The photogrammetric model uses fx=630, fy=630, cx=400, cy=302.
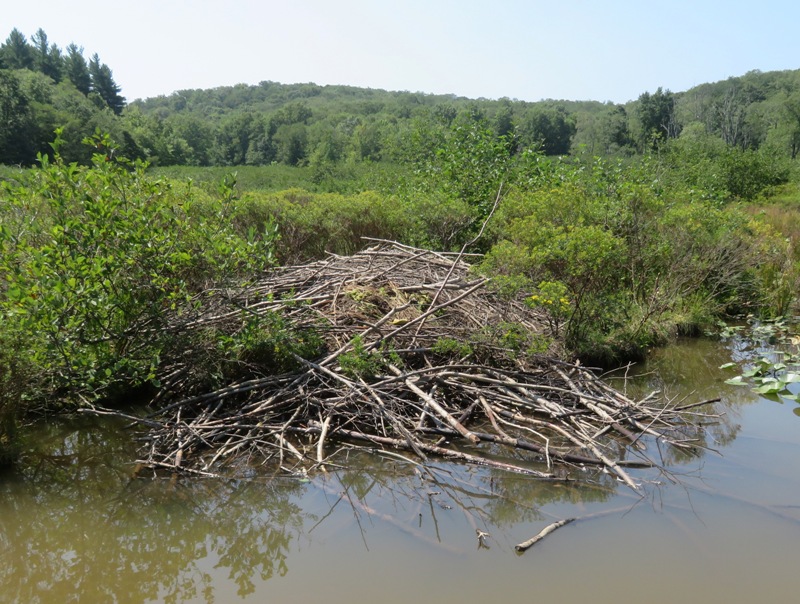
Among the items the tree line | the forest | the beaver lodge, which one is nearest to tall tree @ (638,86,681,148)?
the tree line

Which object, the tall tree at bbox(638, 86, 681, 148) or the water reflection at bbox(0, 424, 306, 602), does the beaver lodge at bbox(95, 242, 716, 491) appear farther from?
the tall tree at bbox(638, 86, 681, 148)

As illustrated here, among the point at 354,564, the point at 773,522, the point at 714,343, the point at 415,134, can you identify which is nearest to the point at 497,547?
the point at 354,564

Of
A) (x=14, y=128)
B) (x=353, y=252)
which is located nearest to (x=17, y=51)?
(x=14, y=128)

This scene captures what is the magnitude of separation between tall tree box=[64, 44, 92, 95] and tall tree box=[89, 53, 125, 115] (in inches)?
65.9

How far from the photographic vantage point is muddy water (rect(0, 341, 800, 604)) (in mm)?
3582

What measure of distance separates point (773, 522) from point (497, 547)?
6.23 feet

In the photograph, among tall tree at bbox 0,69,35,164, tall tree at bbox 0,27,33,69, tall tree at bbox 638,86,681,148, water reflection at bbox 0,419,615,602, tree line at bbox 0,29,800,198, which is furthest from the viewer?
tall tree at bbox 0,27,33,69

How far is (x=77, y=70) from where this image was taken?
91312 mm

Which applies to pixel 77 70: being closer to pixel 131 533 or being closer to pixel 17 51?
pixel 17 51

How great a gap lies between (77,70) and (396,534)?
344 feet

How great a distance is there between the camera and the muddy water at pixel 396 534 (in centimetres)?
358

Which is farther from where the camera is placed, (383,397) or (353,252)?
(353,252)

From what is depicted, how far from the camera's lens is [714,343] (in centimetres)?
911

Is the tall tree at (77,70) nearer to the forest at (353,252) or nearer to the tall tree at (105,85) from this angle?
the tall tree at (105,85)
